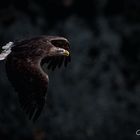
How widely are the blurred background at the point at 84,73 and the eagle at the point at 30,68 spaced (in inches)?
222

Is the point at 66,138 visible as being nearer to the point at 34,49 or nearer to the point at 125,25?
the point at 125,25

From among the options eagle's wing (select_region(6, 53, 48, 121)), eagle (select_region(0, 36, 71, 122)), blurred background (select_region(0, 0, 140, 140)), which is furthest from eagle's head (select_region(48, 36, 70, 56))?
blurred background (select_region(0, 0, 140, 140))

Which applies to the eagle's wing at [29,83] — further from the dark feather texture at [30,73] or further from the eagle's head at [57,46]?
the eagle's head at [57,46]

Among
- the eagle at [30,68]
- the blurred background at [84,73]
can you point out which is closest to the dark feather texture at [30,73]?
the eagle at [30,68]

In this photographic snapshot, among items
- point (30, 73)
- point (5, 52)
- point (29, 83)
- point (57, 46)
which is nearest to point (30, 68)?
point (30, 73)

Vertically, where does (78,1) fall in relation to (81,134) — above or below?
above

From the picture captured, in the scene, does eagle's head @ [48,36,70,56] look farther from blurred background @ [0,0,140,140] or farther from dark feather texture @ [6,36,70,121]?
blurred background @ [0,0,140,140]

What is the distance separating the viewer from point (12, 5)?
2416 cm

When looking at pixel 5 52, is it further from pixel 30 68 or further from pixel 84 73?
pixel 84 73

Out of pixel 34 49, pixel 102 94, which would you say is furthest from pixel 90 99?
pixel 34 49

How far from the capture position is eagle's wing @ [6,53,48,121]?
15994mm

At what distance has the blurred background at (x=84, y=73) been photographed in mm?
23062

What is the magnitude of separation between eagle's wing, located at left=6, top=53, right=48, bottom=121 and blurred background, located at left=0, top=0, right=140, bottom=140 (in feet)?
20.6

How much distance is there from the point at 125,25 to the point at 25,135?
3792mm
